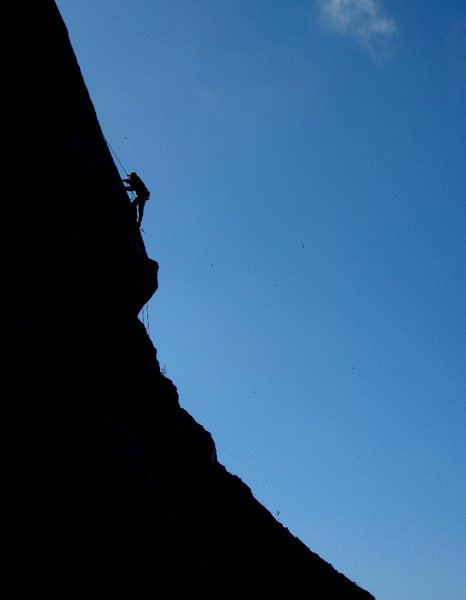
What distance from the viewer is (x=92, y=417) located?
5.48m

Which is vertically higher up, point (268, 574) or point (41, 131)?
point (41, 131)

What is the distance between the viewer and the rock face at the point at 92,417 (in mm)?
4574

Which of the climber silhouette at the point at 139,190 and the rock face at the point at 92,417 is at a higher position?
the climber silhouette at the point at 139,190

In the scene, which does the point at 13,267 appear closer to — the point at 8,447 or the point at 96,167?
the point at 8,447

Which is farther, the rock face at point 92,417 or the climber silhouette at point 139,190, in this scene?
the climber silhouette at point 139,190

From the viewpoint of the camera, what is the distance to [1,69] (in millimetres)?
5195

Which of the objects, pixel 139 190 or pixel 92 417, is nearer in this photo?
pixel 92 417

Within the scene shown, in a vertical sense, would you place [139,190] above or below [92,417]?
above

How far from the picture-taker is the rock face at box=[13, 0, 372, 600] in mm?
4574

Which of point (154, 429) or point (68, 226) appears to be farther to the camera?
point (154, 429)

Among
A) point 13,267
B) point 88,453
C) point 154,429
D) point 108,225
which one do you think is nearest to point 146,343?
point 154,429

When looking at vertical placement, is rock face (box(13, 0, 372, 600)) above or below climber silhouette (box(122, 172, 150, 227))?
below

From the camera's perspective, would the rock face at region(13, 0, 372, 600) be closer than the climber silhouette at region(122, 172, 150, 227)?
Yes

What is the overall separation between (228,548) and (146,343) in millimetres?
3426
